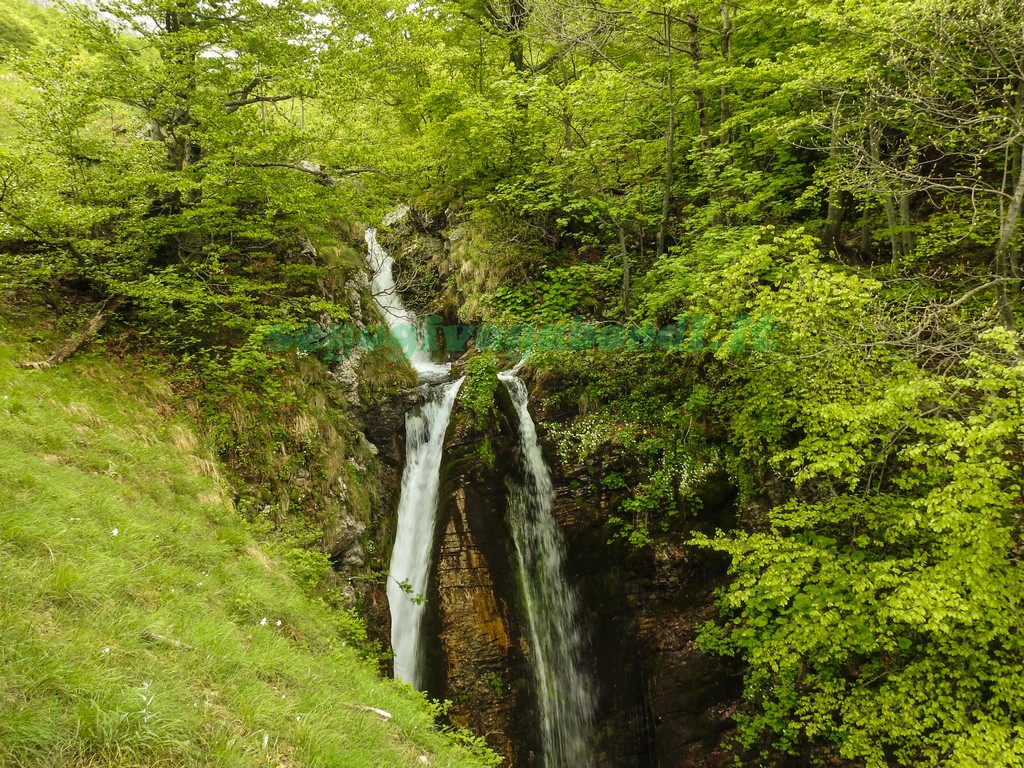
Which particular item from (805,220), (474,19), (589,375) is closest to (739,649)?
(589,375)

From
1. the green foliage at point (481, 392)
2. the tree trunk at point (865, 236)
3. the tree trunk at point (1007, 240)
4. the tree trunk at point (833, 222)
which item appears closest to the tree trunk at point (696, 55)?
the tree trunk at point (833, 222)

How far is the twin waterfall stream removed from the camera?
31.2ft

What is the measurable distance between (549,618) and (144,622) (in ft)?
26.5

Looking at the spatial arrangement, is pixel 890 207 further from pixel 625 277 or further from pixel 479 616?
pixel 479 616

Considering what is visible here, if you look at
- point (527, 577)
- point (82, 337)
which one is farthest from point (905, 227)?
point (82, 337)

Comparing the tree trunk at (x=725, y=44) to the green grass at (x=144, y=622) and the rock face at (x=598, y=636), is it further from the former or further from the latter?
the green grass at (x=144, y=622)

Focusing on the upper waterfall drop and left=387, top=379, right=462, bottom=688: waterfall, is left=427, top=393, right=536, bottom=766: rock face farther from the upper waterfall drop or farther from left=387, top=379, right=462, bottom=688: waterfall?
the upper waterfall drop

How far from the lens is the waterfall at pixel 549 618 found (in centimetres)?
944

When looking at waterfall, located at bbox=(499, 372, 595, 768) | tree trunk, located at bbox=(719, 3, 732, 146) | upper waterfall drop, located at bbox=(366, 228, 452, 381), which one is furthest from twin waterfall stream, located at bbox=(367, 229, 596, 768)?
tree trunk, located at bbox=(719, 3, 732, 146)

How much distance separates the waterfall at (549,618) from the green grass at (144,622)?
4.40 meters

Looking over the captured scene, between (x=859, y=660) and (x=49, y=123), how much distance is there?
14.0 metres

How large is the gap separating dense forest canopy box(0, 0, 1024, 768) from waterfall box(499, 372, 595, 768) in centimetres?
134

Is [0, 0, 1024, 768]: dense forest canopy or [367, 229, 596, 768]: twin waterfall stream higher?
[0, 0, 1024, 768]: dense forest canopy

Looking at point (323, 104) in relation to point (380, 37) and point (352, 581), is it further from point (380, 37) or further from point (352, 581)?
point (352, 581)
